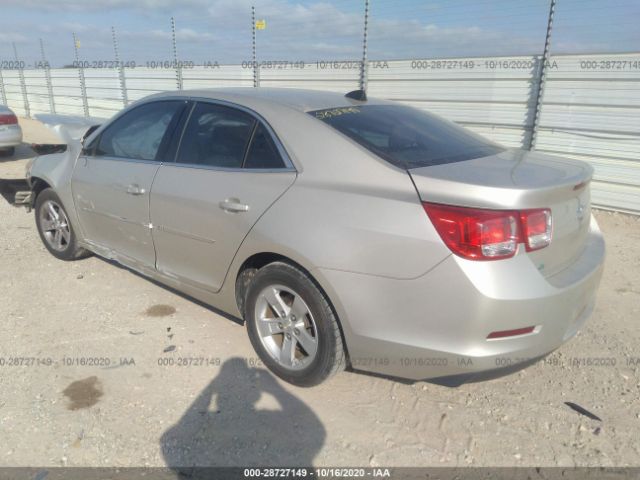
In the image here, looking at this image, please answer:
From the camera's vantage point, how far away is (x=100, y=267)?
4.69 meters

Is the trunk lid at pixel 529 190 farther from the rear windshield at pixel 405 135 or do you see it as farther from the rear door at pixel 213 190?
the rear door at pixel 213 190

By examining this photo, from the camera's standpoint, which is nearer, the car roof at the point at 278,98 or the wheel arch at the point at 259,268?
the wheel arch at the point at 259,268

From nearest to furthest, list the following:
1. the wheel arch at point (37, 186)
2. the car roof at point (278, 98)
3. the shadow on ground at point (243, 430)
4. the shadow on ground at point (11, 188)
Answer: the shadow on ground at point (243, 430)
the car roof at point (278, 98)
the wheel arch at point (37, 186)
the shadow on ground at point (11, 188)

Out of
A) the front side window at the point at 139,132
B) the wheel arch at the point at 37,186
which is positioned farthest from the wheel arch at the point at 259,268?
the wheel arch at the point at 37,186

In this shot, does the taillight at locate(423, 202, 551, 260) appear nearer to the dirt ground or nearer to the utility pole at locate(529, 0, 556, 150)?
the dirt ground

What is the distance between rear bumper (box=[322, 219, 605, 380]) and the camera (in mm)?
2160

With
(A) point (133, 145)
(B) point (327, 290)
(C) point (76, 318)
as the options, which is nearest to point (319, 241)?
(B) point (327, 290)

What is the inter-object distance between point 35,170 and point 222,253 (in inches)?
110

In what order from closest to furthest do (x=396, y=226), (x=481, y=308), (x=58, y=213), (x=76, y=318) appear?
(x=481, y=308)
(x=396, y=226)
(x=76, y=318)
(x=58, y=213)

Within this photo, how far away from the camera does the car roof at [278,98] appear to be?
9.93 feet

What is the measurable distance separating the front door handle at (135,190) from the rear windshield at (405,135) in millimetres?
1390

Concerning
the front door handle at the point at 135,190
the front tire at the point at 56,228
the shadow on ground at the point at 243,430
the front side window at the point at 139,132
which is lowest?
the shadow on ground at the point at 243,430

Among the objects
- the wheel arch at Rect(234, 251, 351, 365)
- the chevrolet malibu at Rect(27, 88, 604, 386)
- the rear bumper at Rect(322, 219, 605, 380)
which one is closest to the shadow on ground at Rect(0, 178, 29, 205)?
the chevrolet malibu at Rect(27, 88, 604, 386)

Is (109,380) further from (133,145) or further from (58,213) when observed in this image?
(58,213)
